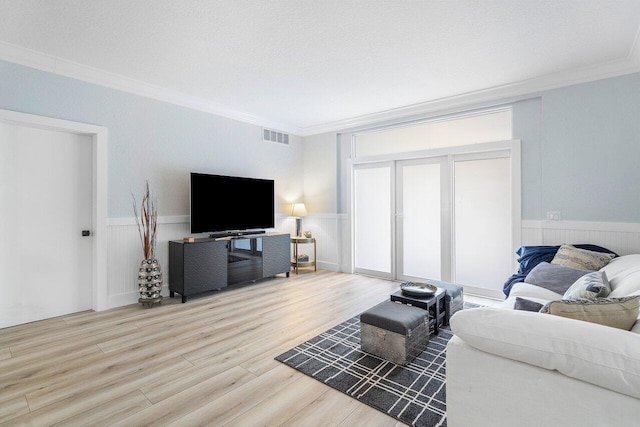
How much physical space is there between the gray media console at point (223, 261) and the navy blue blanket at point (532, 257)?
3090mm

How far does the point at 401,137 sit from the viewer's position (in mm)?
4895

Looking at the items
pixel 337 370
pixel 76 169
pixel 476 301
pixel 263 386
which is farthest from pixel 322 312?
pixel 76 169

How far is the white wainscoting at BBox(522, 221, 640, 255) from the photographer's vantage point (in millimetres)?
3154

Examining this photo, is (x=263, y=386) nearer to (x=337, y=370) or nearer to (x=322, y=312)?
(x=337, y=370)

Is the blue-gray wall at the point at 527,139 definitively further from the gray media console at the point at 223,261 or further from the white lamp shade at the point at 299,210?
the white lamp shade at the point at 299,210

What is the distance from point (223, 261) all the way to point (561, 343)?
12.2 ft

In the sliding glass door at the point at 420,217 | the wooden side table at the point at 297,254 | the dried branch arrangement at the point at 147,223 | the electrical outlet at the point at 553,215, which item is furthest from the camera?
the wooden side table at the point at 297,254

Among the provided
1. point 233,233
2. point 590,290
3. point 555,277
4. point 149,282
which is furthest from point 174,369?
point 555,277

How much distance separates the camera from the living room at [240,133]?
215 cm

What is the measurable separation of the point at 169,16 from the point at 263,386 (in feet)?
9.25

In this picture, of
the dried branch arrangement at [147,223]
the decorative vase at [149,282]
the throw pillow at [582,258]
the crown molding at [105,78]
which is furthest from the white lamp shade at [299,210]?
the throw pillow at [582,258]

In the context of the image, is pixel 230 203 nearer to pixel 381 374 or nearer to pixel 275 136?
pixel 275 136

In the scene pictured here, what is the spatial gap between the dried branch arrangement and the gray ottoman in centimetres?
280

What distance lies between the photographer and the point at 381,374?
219cm
